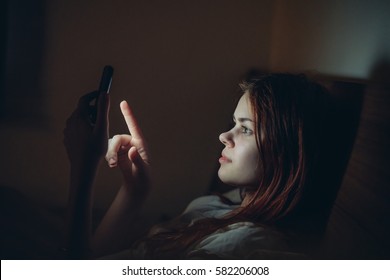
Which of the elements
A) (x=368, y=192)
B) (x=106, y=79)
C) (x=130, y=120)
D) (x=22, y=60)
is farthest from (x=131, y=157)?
(x=368, y=192)

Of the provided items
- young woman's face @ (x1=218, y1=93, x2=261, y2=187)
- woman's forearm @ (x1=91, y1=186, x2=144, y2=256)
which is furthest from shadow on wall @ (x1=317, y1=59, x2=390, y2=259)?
woman's forearm @ (x1=91, y1=186, x2=144, y2=256)

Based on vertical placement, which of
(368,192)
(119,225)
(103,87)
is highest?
(103,87)

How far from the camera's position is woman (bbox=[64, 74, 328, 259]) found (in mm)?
782

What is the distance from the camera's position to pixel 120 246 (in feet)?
3.12

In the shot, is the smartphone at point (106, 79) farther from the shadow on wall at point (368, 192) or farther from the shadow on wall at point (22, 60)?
the shadow on wall at point (368, 192)

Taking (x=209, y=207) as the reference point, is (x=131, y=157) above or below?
above

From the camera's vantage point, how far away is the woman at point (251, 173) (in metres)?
0.78

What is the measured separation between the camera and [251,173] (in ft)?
2.82

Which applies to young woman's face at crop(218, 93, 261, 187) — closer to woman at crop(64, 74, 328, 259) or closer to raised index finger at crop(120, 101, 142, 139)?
woman at crop(64, 74, 328, 259)

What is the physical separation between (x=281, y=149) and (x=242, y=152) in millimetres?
84

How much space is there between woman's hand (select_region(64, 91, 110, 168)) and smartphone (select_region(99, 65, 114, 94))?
0.01 metres

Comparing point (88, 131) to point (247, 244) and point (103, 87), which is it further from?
point (247, 244)

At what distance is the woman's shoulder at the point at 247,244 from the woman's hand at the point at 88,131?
0.32 m
